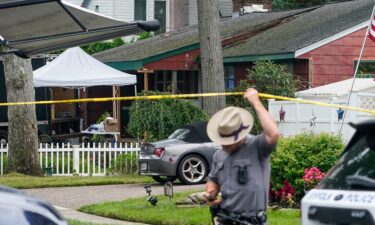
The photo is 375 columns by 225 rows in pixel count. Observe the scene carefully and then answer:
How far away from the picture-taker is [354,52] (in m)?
26.2

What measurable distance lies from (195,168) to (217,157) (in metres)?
11.0

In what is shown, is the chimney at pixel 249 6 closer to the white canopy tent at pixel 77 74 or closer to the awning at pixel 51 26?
the white canopy tent at pixel 77 74

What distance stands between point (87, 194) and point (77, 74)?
33.8 feet

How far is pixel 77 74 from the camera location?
28.1m

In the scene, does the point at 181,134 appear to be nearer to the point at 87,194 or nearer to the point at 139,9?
the point at 87,194

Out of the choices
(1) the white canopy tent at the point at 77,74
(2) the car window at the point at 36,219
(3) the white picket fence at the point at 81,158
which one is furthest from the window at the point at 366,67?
(2) the car window at the point at 36,219

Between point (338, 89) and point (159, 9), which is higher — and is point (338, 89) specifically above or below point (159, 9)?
below

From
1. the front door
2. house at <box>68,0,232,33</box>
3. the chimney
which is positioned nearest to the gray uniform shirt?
the chimney

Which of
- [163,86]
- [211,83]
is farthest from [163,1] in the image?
[211,83]

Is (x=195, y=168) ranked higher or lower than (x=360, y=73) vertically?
lower

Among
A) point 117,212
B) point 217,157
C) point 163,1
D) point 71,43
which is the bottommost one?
point 117,212

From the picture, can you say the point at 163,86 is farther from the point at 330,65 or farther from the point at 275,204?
the point at 275,204

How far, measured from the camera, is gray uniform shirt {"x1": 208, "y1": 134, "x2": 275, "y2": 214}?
7.84m

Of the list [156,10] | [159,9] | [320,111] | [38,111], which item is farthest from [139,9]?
[320,111]
